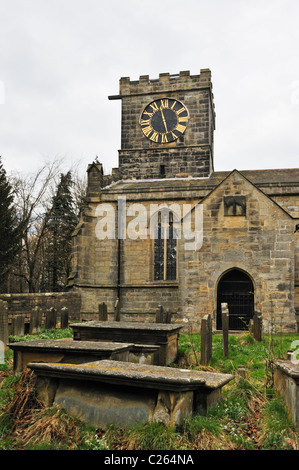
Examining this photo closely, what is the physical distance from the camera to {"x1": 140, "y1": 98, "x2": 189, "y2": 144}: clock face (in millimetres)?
24641

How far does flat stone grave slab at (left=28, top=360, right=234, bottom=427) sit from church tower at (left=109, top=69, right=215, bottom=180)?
63.0 ft

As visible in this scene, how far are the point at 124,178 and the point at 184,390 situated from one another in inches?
800

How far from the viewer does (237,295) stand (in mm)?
16688

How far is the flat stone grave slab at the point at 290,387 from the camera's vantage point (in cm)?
516

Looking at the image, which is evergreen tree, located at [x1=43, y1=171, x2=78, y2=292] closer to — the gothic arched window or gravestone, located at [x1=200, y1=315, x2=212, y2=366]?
the gothic arched window

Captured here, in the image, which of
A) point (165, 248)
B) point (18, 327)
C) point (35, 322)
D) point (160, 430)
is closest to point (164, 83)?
point (165, 248)

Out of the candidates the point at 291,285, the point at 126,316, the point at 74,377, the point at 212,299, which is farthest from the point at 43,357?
the point at 126,316

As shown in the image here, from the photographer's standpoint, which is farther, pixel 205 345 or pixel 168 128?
pixel 168 128

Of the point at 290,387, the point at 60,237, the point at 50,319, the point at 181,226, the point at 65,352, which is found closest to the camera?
the point at 290,387

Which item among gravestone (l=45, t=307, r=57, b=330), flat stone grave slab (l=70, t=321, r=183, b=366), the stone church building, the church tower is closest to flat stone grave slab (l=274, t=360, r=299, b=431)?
flat stone grave slab (l=70, t=321, r=183, b=366)

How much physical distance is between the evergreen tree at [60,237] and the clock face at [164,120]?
11.5m

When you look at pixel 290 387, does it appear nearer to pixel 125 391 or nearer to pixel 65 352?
pixel 125 391

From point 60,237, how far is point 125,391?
29.7m

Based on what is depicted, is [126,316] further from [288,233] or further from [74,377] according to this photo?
[74,377]
